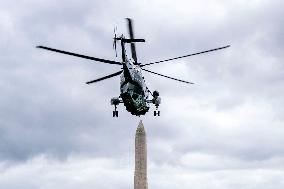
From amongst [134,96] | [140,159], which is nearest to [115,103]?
[134,96]

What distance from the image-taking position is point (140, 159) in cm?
11012

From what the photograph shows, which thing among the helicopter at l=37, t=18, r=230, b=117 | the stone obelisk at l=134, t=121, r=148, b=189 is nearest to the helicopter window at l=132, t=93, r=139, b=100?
the helicopter at l=37, t=18, r=230, b=117

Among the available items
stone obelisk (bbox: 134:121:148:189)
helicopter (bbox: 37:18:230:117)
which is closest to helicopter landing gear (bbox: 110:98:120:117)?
helicopter (bbox: 37:18:230:117)

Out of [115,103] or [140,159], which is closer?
[115,103]

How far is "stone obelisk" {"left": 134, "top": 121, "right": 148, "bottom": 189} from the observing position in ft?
356

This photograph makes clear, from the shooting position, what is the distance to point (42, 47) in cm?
6956

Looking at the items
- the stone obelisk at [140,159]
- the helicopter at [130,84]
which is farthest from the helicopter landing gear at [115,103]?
the stone obelisk at [140,159]

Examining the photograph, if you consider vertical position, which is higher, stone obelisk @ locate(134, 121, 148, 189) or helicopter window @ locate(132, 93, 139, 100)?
stone obelisk @ locate(134, 121, 148, 189)

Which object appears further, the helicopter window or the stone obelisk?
the stone obelisk

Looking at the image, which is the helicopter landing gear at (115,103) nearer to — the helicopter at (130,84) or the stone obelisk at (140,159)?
the helicopter at (130,84)

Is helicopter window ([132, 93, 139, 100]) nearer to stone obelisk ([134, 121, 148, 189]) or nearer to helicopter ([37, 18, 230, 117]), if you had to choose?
helicopter ([37, 18, 230, 117])

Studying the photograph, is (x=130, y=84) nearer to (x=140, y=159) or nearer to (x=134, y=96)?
(x=134, y=96)

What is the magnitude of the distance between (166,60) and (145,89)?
555 centimetres

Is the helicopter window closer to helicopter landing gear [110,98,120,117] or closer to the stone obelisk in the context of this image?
helicopter landing gear [110,98,120,117]
